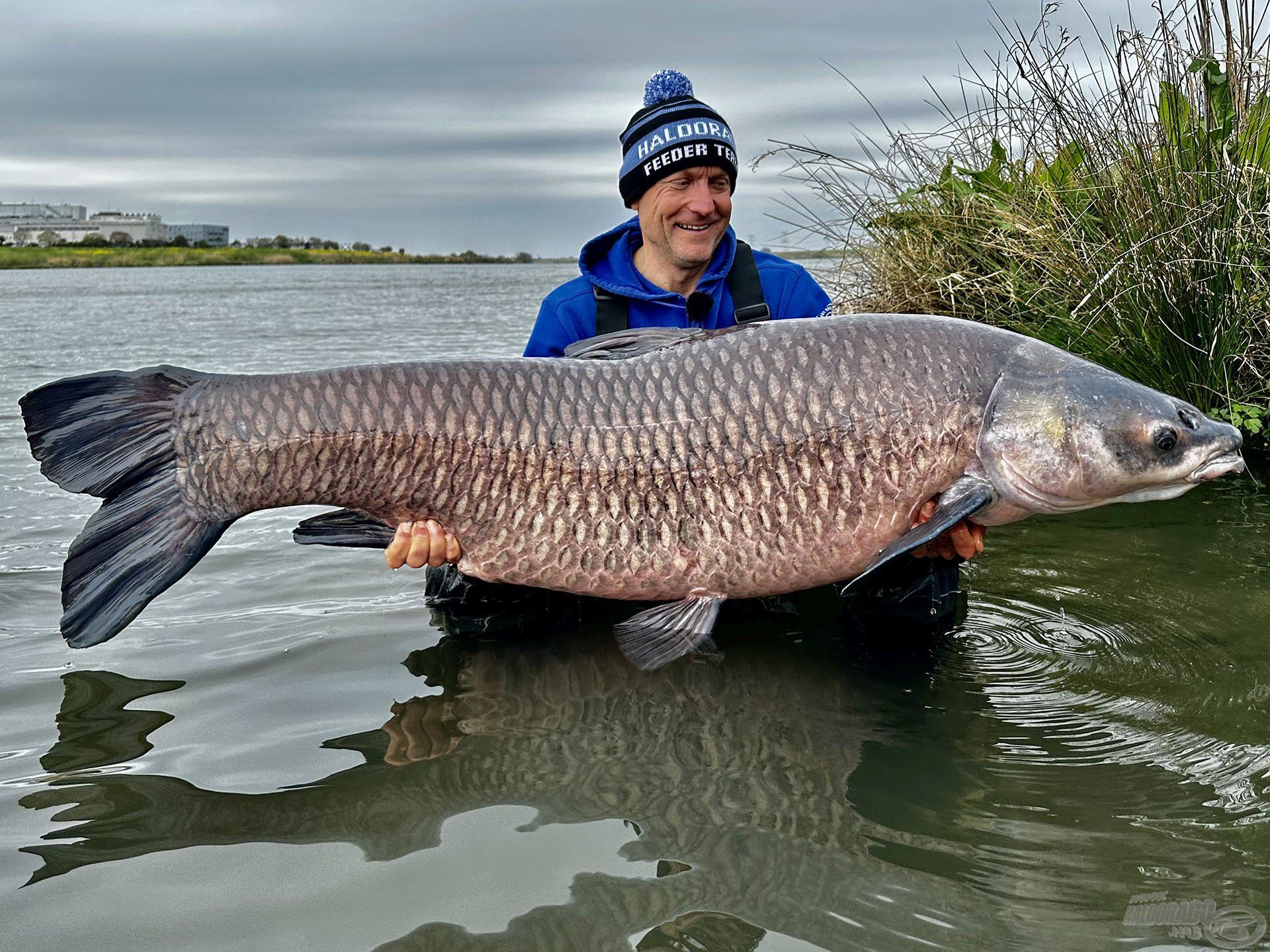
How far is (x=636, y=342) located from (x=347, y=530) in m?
1.12

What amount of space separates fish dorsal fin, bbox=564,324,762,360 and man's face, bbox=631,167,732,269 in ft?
3.28

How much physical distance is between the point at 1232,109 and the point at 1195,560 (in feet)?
→ 8.15

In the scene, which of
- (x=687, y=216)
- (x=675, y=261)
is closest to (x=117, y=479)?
(x=675, y=261)

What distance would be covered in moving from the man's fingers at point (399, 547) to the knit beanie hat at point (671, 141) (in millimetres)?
1984

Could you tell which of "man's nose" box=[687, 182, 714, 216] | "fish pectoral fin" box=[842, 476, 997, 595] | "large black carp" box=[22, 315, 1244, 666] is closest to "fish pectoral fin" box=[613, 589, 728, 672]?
"large black carp" box=[22, 315, 1244, 666]

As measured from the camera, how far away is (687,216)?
4.74 meters

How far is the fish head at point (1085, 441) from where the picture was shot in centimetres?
350

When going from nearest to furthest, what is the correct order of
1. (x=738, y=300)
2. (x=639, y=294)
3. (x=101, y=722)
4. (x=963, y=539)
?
(x=101, y=722), (x=963, y=539), (x=639, y=294), (x=738, y=300)

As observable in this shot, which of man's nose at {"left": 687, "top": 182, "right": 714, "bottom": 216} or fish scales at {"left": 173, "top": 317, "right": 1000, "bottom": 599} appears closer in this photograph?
fish scales at {"left": 173, "top": 317, "right": 1000, "bottom": 599}

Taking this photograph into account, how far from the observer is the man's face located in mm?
4707

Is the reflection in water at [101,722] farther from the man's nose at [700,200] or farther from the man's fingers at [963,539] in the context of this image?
the man's nose at [700,200]

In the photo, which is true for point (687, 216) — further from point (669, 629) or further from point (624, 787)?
point (624, 787)

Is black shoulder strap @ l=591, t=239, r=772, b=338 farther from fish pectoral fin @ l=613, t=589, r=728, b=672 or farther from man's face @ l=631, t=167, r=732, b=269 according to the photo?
fish pectoral fin @ l=613, t=589, r=728, b=672

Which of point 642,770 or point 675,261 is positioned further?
point 675,261
